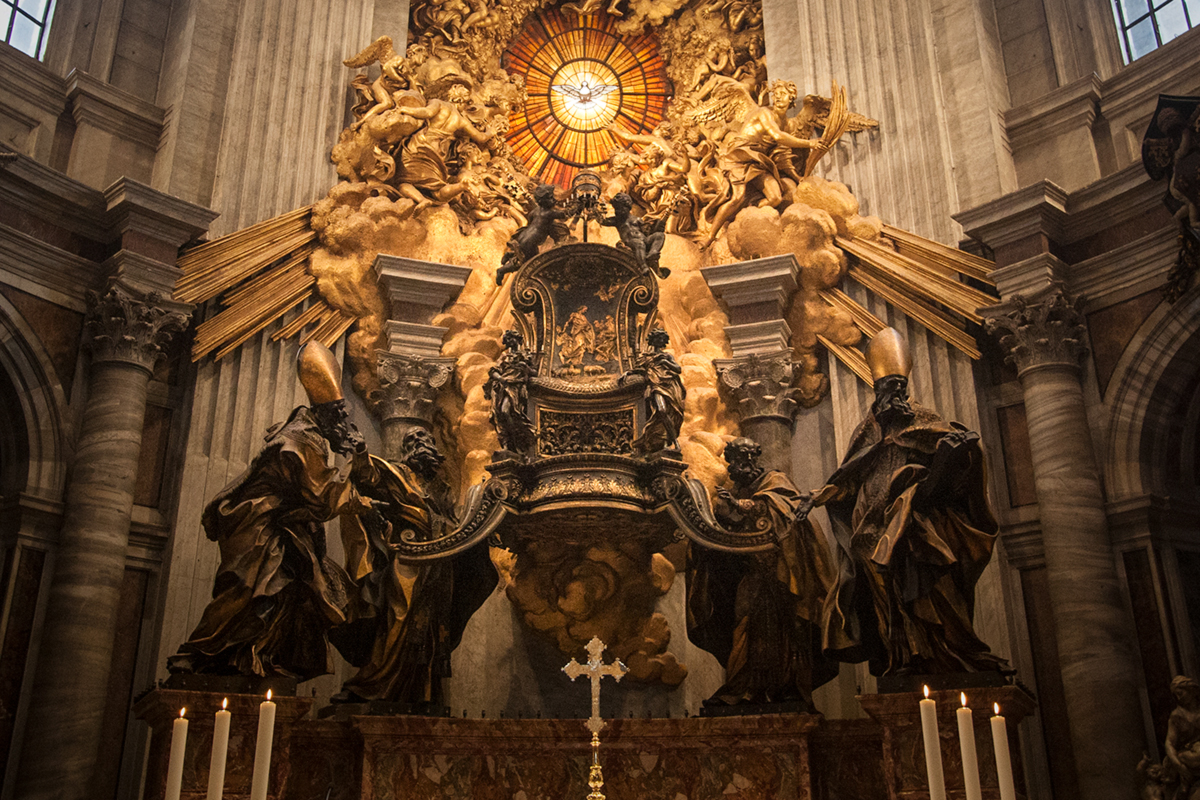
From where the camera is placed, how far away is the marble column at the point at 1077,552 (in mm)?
8438

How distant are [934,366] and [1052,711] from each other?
283cm

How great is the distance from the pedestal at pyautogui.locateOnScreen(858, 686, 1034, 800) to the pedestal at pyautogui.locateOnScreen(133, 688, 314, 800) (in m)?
3.32

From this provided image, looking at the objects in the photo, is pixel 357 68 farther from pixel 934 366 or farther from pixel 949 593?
pixel 949 593

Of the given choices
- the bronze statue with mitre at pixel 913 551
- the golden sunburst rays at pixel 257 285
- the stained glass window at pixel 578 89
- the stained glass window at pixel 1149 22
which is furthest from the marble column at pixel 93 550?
the stained glass window at pixel 1149 22

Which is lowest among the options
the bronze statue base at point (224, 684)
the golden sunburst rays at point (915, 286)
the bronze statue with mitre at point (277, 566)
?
the bronze statue base at point (224, 684)

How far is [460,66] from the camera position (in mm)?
12508

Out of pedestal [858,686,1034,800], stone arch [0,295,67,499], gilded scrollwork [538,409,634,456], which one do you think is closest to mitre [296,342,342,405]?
gilded scrollwork [538,409,634,456]

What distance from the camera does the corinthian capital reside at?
374 inches

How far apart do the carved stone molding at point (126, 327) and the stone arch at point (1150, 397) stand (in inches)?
287

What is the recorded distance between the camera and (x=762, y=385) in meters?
10.5

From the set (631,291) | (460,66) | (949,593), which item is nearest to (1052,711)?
(949,593)

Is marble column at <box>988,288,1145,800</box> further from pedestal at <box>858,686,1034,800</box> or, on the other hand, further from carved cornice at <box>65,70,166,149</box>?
carved cornice at <box>65,70,166,149</box>

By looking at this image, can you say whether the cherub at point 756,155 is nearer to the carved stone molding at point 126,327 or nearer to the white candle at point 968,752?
the carved stone molding at point 126,327

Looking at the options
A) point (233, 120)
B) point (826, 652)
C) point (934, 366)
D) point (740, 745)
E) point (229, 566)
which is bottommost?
point (740, 745)
